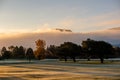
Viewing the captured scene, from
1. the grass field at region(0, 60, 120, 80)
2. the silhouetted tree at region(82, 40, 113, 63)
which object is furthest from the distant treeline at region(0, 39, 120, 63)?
the grass field at region(0, 60, 120, 80)

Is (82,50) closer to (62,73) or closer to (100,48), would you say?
(100,48)

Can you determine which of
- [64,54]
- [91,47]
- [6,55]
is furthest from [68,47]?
[6,55]

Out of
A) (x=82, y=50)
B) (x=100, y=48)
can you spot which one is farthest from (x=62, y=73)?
(x=82, y=50)

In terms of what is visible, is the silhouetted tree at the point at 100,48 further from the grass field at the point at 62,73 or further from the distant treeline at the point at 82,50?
the grass field at the point at 62,73

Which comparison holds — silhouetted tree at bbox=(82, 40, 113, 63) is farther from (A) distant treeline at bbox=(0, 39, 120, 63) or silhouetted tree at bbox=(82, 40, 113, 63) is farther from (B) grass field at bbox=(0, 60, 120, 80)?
(B) grass field at bbox=(0, 60, 120, 80)

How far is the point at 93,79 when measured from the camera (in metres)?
31.7

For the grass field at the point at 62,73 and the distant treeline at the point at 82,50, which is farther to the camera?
the distant treeline at the point at 82,50

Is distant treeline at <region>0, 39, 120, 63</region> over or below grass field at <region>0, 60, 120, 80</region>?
over

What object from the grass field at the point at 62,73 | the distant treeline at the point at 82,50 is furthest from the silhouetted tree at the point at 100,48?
→ the grass field at the point at 62,73

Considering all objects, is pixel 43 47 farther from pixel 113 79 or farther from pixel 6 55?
pixel 113 79

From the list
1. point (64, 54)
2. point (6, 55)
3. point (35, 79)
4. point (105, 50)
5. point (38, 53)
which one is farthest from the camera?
point (6, 55)

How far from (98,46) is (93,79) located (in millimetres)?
80847

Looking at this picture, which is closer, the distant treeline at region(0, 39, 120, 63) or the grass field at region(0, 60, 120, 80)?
the grass field at region(0, 60, 120, 80)

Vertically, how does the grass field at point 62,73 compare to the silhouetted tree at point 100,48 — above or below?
below
